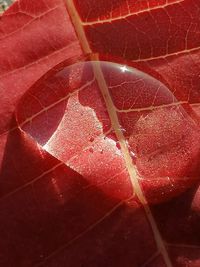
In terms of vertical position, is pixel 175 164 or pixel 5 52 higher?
pixel 5 52

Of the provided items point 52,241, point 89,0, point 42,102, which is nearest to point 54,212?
point 52,241

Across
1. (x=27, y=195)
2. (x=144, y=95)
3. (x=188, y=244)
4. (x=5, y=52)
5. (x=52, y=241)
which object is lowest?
(x=188, y=244)

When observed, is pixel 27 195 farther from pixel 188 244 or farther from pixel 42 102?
pixel 188 244

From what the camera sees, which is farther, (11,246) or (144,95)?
(144,95)

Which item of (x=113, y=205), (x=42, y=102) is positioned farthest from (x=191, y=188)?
(x=42, y=102)

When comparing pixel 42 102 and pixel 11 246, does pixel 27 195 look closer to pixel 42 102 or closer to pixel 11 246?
pixel 11 246

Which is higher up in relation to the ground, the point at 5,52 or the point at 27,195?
the point at 5,52
